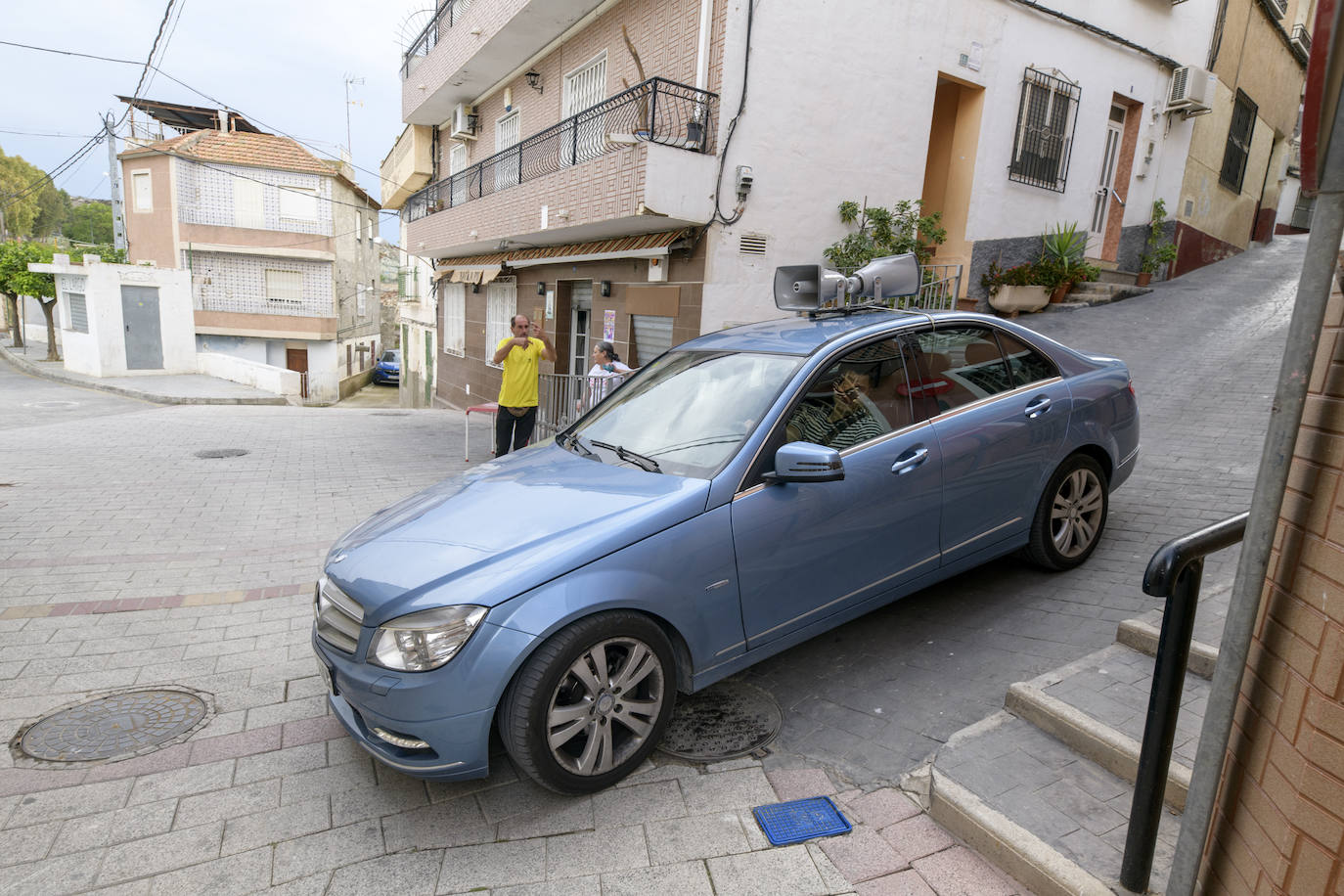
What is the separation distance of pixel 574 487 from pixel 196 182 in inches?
1466

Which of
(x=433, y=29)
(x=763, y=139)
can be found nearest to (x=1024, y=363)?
(x=763, y=139)

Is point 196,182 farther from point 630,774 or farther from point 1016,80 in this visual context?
point 630,774

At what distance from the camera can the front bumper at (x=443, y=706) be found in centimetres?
255

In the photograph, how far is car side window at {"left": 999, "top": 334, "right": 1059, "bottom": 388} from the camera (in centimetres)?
423

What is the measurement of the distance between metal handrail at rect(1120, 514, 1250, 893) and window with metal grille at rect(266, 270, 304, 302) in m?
38.3

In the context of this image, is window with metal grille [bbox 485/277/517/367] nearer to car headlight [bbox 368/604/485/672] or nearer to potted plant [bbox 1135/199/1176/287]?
potted plant [bbox 1135/199/1176/287]

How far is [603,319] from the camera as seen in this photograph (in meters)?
11.6

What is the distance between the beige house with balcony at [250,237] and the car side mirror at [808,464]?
3419 cm

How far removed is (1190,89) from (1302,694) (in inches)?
588

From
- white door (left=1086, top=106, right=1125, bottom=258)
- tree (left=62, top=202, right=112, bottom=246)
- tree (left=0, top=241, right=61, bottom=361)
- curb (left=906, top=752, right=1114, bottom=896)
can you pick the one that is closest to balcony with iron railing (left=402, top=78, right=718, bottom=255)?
curb (left=906, top=752, right=1114, bottom=896)

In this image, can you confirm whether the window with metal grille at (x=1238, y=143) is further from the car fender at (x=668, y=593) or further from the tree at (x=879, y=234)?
the car fender at (x=668, y=593)

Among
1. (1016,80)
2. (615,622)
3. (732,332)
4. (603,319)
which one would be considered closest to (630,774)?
(615,622)

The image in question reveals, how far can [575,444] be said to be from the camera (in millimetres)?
3934

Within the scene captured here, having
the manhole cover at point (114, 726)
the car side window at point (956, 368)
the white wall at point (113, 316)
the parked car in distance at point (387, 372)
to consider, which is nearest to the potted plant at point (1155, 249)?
the car side window at point (956, 368)
